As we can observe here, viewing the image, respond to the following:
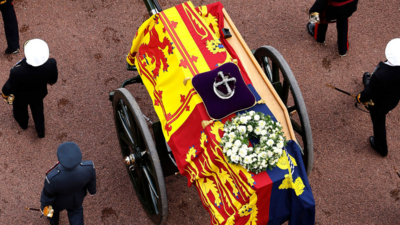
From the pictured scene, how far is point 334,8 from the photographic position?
471 cm

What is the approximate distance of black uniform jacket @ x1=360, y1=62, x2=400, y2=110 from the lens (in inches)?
148

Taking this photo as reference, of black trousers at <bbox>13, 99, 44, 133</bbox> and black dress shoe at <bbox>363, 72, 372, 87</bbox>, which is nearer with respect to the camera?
black trousers at <bbox>13, 99, 44, 133</bbox>

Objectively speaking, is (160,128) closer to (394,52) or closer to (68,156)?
(68,156)

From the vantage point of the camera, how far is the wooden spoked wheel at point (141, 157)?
3.08 m

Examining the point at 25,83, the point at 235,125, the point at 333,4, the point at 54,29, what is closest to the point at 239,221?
the point at 235,125

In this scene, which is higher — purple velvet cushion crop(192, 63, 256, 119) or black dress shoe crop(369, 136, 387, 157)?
purple velvet cushion crop(192, 63, 256, 119)

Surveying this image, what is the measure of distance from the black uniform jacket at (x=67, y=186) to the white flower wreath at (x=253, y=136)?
4.26ft

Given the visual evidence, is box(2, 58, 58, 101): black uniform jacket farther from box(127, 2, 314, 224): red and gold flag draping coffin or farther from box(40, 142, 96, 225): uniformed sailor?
box(40, 142, 96, 225): uniformed sailor

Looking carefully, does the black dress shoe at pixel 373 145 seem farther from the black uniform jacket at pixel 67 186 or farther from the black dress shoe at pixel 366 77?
the black uniform jacket at pixel 67 186

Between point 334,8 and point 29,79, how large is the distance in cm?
369

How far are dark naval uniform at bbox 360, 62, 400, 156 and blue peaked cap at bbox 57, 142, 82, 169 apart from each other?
9.85 ft

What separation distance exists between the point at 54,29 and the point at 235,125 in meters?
3.56

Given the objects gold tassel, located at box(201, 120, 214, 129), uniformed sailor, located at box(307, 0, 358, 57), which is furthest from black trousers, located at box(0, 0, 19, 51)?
uniformed sailor, located at box(307, 0, 358, 57)

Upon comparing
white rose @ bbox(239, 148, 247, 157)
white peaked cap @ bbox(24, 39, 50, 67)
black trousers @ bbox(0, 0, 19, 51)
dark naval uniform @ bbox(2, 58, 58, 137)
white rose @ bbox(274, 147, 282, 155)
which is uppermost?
black trousers @ bbox(0, 0, 19, 51)
